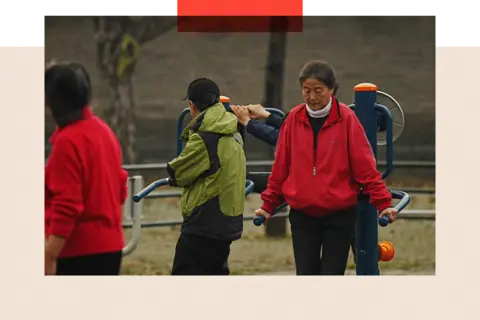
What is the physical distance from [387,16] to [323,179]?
2092mm

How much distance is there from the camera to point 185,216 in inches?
242

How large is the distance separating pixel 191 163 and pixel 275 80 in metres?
2.64

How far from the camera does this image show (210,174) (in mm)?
6113

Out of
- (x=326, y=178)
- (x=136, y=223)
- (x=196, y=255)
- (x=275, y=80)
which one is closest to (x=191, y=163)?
(x=196, y=255)

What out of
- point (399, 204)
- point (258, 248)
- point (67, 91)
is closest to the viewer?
point (67, 91)

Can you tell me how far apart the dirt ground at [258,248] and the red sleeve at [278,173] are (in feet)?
5.28

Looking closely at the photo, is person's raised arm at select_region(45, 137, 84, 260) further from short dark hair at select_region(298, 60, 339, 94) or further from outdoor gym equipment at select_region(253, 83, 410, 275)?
short dark hair at select_region(298, 60, 339, 94)

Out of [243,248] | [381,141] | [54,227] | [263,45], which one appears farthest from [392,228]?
[54,227]

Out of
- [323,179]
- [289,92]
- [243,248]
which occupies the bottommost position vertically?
[243,248]

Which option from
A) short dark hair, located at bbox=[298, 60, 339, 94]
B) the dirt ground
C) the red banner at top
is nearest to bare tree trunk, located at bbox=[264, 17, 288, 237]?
the dirt ground

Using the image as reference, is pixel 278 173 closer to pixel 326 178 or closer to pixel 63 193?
pixel 326 178

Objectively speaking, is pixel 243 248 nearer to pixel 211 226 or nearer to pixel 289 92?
pixel 289 92

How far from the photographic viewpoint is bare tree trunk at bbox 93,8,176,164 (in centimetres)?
787

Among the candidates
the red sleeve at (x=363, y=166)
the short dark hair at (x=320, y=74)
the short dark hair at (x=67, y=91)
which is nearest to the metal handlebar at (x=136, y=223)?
the short dark hair at (x=320, y=74)
